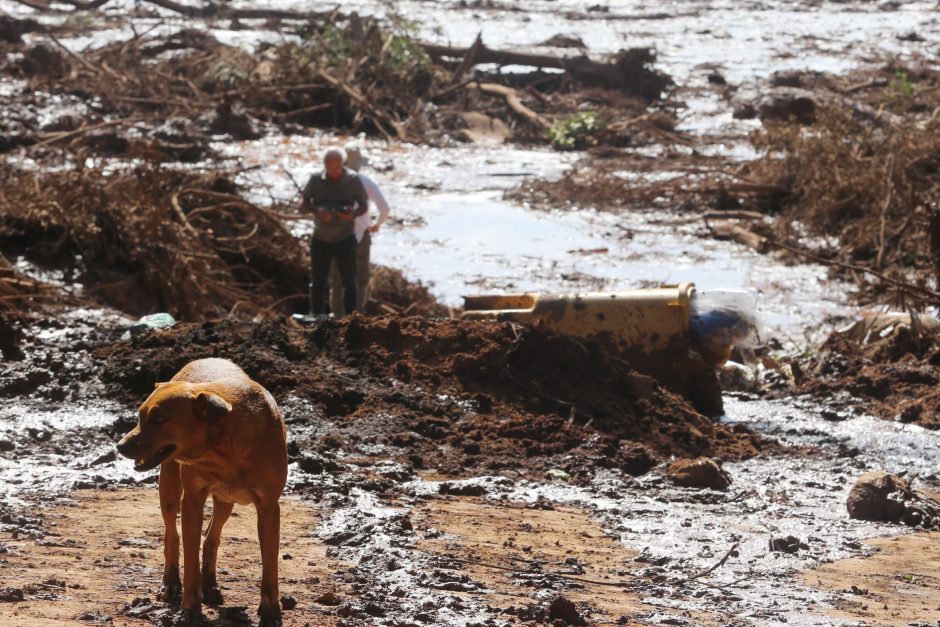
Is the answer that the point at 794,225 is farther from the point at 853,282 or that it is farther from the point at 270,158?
the point at 270,158

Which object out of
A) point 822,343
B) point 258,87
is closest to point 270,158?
point 258,87

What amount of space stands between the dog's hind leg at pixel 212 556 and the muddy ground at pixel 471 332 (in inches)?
3.7

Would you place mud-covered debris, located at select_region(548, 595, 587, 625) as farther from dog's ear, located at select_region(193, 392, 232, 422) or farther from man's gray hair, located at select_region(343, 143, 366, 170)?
man's gray hair, located at select_region(343, 143, 366, 170)

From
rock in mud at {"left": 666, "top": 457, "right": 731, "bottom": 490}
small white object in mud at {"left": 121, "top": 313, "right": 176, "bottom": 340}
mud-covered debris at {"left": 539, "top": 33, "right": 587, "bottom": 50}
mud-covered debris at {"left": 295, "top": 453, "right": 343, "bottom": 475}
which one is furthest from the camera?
mud-covered debris at {"left": 539, "top": 33, "right": 587, "bottom": 50}

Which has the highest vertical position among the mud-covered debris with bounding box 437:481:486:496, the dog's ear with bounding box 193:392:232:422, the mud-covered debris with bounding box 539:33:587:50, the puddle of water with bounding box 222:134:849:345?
the dog's ear with bounding box 193:392:232:422

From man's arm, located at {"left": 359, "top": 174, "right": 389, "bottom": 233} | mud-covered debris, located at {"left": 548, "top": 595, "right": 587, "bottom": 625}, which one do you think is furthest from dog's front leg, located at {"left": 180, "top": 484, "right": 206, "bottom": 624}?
man's arm, located at {"left": 359, "top": 174, "right": 389, "bottom": 233}

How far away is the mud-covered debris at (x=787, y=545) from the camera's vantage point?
22.4 ft

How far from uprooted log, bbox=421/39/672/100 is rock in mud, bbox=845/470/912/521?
18412 millimetres

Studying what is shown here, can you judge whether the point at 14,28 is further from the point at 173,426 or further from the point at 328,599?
the point at 173,426

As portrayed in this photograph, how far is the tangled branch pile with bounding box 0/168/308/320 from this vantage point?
40.1ft

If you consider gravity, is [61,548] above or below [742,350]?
A: above

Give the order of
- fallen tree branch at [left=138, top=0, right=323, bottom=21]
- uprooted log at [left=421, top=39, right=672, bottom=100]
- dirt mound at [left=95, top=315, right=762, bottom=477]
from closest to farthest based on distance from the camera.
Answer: dirt mound at [left=95, top=315, right=762, bottom=477] < uprooted log at [left=421, top=39, right=672, bottom=100] < fallen tree branch at [left=138, top=0, right=323, bottom=21]

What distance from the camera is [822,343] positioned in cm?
1257

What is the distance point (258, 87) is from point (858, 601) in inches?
703
